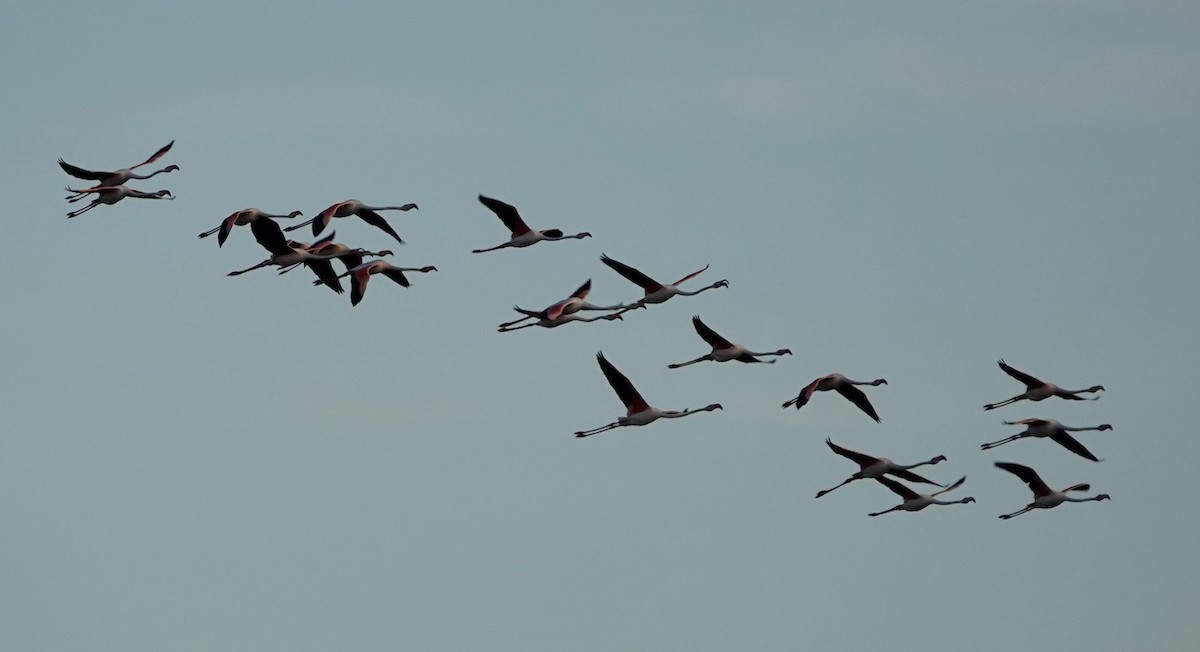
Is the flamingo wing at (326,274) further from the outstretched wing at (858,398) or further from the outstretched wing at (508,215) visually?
the outstretched wing at (858,398)

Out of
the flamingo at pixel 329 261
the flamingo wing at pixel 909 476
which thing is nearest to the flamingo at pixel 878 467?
the flamingo wing at pixel 909 476

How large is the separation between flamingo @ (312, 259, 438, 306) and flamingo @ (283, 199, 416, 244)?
4.08 feet

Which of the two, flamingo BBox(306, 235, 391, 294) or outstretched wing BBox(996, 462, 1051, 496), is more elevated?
flamingo BBox(306, 235, 391, 294)

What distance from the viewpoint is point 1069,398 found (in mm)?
56844

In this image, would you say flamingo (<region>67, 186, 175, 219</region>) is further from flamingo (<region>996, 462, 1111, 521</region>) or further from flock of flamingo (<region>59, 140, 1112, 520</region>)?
flamingo (<region>996, 462, 1111, 521</region>)

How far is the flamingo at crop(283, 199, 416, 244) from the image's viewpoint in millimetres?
54281

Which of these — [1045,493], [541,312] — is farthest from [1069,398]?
[541,312]

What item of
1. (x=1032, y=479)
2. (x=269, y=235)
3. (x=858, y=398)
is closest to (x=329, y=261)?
(x=269, y=235)

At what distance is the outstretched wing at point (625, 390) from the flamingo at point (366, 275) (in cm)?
602

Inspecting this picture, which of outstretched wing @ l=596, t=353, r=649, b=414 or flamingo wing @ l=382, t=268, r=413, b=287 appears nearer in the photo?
outstretched wing @ l=596, t=353, r=649, b=414

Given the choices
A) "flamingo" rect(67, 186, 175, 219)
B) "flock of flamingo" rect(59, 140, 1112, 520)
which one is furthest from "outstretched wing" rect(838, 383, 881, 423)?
"flamingo" rect(67, 186, 175, 219)

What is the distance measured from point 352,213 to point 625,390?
27.6 feet

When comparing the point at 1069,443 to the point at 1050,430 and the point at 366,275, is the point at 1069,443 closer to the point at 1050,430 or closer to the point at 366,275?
the point at 1050,430

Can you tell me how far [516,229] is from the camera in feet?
181
